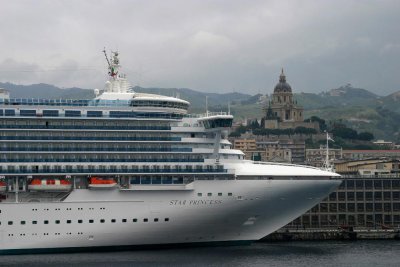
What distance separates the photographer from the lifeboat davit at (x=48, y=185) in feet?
169

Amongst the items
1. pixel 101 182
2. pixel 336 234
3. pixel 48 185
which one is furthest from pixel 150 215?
pixel 336 234

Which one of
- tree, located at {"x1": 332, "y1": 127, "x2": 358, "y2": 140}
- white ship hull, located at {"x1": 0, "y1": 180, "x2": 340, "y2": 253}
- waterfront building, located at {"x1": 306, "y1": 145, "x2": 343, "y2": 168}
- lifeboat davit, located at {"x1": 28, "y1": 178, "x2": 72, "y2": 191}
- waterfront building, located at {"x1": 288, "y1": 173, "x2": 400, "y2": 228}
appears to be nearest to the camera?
white ship hull, located at {"x1": 0, "y1": 180, "x2": 340, "y2": 253}

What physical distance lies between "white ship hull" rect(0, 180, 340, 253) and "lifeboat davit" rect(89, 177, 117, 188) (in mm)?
441

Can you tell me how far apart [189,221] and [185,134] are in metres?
5.04

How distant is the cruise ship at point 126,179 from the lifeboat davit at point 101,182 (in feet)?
0.18

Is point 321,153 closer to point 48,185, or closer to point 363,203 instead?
point 363,203

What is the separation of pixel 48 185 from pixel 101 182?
2858 mm

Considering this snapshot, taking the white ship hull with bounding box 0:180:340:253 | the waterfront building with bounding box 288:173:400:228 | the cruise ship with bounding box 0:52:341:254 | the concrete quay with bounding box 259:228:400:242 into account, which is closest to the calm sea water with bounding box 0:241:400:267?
the white ship hull with bounding box 0:180:340:253

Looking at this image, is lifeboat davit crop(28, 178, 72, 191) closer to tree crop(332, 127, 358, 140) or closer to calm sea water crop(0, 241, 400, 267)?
calm sea water crop(0, 241, 400, 267)

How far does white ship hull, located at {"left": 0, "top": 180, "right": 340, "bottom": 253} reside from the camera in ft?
168

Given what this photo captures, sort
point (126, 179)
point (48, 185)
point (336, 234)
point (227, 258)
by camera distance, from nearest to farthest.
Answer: point (227, 258)
point (48, 185)
point (126, 179)
point (336, 234)

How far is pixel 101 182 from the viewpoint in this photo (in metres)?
52.1

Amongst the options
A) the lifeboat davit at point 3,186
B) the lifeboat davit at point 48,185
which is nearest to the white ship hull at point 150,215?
the lifeboat davit at point 48,185

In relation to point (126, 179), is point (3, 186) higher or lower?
lower
